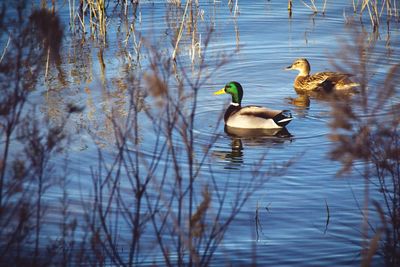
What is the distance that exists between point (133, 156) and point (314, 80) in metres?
4.83

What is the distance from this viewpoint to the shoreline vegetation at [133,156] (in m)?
4.24

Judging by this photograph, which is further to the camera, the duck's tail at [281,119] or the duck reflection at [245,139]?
the duck's tail at [281,119]

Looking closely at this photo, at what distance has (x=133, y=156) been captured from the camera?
351 inches

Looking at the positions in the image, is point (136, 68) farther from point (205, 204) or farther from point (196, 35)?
point (205, 204)

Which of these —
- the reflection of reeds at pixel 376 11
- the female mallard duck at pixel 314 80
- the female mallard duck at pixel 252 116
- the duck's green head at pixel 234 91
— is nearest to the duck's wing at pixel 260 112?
the female mallard duck at pixel 252 116

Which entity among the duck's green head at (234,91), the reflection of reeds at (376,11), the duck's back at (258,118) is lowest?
the duck's back at (258,118)

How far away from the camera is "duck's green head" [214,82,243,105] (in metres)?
11.5

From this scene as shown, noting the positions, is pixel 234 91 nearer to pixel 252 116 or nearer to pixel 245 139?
pixel 252 116

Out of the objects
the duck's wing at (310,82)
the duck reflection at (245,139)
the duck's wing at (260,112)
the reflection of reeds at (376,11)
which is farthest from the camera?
the reflection of reeds at (376,11)

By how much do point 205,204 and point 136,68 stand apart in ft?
27.5

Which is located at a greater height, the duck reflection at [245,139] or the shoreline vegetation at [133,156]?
the shoreline vegetation at [133,156]

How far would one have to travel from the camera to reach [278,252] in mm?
6508

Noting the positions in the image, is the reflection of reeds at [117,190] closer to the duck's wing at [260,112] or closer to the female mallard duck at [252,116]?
the female mallard duck at [252,116]

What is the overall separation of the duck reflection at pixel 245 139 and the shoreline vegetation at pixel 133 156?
0.28 metres
